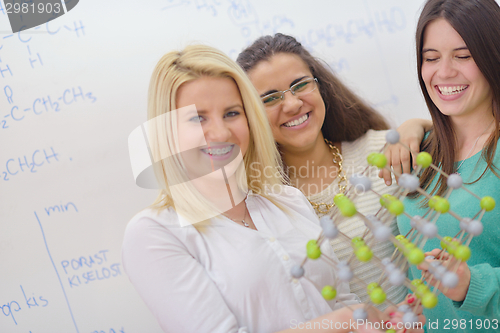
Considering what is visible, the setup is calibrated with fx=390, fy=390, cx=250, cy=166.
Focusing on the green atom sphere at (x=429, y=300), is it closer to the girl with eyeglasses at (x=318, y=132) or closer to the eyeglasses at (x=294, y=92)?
the girl with eyeglasses at (x=318, y=132)

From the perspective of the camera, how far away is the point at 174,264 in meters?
0.97

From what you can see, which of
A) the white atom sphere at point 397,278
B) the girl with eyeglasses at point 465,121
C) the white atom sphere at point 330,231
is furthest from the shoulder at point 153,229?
the girl with eyeglasses at point 465,121

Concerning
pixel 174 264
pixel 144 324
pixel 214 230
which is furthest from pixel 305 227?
pixel 144 324

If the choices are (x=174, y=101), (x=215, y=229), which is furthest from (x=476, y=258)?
(x=174, y=101)

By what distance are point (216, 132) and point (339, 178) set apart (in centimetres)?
64

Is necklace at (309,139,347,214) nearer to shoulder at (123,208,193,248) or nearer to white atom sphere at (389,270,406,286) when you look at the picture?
shoulder at (123,208,193,248)

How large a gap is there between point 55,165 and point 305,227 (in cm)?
97

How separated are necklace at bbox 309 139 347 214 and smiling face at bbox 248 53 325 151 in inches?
6.4

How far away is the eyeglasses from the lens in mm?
1445

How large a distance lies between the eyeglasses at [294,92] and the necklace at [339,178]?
0.94 feet

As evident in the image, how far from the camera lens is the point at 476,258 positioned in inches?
43.7

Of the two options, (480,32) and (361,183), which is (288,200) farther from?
(480,32)

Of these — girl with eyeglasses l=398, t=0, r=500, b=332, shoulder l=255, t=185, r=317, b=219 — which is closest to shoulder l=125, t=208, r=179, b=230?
shoulder l=255, t=185, r=317, b=219

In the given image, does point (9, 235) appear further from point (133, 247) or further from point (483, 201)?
point (483, 201)
